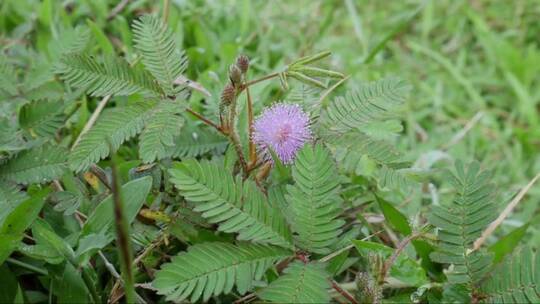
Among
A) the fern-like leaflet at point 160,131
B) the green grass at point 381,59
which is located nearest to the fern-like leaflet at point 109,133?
the fern-like leaflet at point 160,131

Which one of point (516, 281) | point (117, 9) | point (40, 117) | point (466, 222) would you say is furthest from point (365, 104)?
point (117, 9)

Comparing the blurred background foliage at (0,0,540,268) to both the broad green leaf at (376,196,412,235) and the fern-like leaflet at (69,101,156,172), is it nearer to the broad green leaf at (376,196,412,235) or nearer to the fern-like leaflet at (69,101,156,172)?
the broad green leaf at (376,196,412,235)

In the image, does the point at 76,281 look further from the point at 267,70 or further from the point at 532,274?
the point at 267,70

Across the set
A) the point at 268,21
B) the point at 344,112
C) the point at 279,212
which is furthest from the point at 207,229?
the point at 268,21

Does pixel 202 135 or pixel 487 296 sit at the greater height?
pixel 202 135

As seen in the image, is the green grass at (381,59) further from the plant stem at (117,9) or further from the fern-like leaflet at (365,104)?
the fern-like leaflet at (365,104)

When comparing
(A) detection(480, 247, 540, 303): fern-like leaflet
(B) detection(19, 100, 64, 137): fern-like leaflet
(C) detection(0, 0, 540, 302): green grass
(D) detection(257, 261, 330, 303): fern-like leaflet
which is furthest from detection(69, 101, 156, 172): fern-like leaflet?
(A) detection(480, 247, 540, 303): fern-like leaflet
